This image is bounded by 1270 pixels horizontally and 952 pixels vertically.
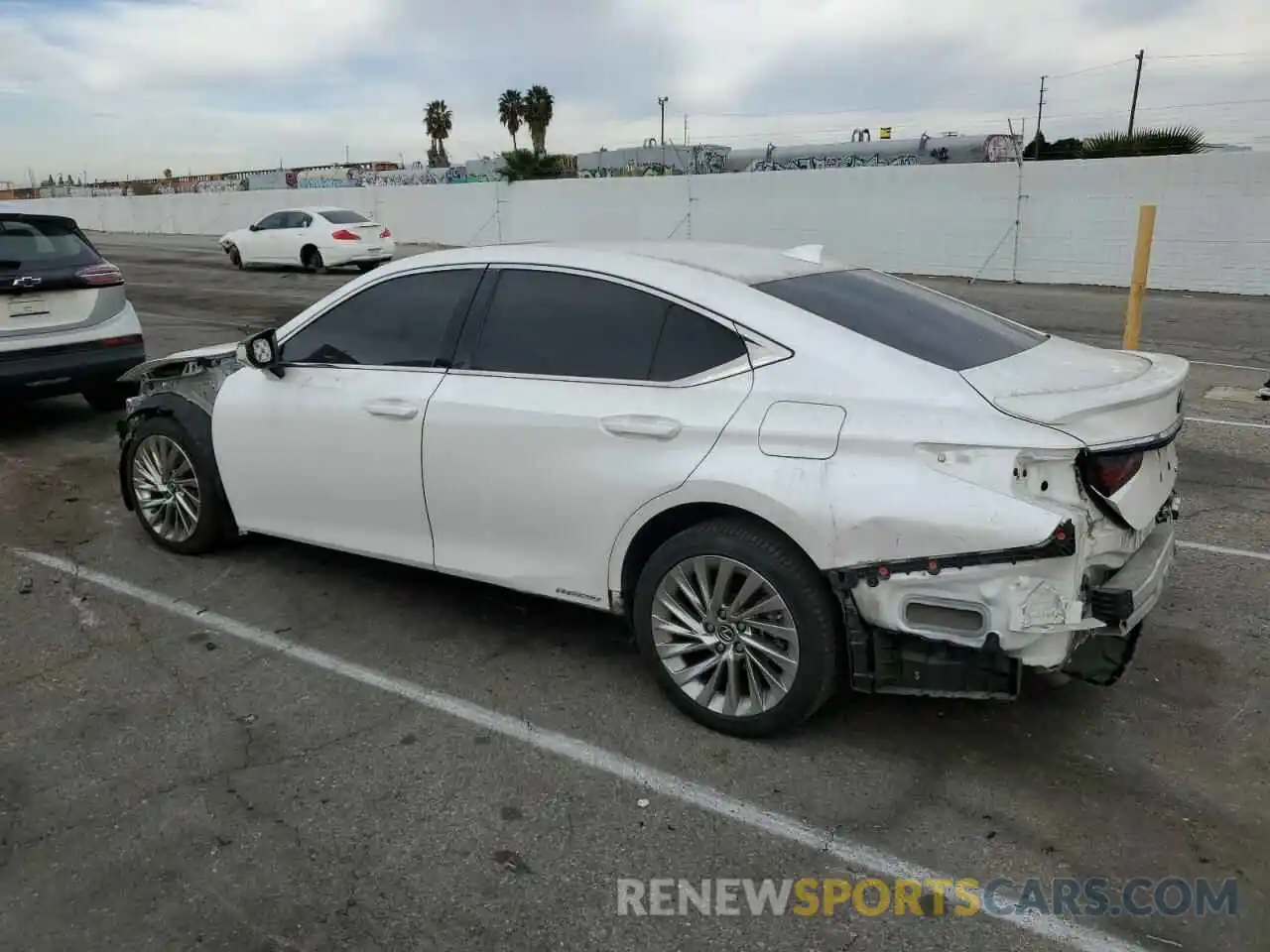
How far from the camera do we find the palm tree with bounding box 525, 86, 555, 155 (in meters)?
73.9

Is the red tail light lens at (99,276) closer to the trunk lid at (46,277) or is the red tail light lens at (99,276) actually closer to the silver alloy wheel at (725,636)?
the trunk lid at (46,277)

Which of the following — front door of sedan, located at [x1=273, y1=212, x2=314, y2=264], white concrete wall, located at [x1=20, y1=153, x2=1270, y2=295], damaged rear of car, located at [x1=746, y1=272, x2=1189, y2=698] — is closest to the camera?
damaged rear of car, located at [x1=746, y1=272, x2=1189, y2=698]

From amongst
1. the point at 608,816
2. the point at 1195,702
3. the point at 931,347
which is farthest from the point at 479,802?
the point at 1195,702

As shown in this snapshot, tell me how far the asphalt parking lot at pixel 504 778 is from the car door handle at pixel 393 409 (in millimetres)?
982

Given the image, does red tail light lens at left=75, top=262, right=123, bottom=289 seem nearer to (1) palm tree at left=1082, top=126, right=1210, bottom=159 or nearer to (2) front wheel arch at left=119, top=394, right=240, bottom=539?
(2) front wheel arch at left=119, top=394, right=240, bottom=539

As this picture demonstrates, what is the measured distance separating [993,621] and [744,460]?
0.92 metres

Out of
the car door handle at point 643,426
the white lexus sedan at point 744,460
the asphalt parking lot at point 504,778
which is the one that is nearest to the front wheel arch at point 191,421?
the asphalt parking lot at point 504,778

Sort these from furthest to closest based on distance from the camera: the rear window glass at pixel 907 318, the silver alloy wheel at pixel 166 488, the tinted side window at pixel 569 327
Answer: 1. the silver alloy wheel at pixel 166 488
2. the tinted side window at pixel 569 327
3. the rear window glass at pixel 907 318

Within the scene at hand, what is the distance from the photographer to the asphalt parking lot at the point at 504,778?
9.11 ft

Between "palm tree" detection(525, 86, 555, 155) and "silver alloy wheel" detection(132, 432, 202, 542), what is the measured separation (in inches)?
2818

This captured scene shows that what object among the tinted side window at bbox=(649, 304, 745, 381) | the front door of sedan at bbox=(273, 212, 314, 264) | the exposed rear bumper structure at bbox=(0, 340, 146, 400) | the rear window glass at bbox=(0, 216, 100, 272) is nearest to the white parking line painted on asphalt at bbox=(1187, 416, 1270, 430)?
the tinted side window at bbox=(649, 304, 745, 381)

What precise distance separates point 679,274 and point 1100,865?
2.36 m

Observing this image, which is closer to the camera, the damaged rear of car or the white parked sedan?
the damaged rear of car

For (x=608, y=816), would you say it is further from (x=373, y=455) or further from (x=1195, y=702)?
(x=1195, y=702)
